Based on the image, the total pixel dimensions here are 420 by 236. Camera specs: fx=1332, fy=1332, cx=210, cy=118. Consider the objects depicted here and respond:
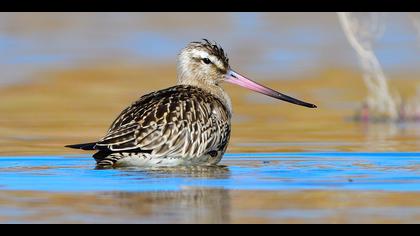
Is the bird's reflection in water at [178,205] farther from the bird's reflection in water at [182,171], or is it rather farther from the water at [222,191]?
the bird's reflection in water at [182,171]

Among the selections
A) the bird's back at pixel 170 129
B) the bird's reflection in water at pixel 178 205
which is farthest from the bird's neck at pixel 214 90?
the bird's reflection in water at pixel 178 205

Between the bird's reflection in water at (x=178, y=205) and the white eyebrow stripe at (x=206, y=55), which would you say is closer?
the bird's reflection in water at (x=178, y=205)

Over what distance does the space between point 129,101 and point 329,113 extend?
129 inches

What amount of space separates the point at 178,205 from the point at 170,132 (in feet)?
8.81

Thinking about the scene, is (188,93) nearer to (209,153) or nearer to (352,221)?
(209,153)

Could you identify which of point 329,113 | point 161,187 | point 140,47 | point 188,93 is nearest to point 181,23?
point 140,47

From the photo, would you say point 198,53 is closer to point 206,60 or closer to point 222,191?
point 206,60

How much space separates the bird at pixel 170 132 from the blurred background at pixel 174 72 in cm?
159

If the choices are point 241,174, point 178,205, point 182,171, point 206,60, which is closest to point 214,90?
point 206,60

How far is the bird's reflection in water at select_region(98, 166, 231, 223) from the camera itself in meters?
9.15

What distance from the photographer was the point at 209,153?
42.2 ft

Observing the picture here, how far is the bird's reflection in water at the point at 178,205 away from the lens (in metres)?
9.15

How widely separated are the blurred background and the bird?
5.22 ft

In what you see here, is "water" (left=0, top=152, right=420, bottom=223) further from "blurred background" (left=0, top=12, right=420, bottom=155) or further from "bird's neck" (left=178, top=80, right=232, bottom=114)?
"blurred background" (left=0, top=12, right=420, bottom=155)
